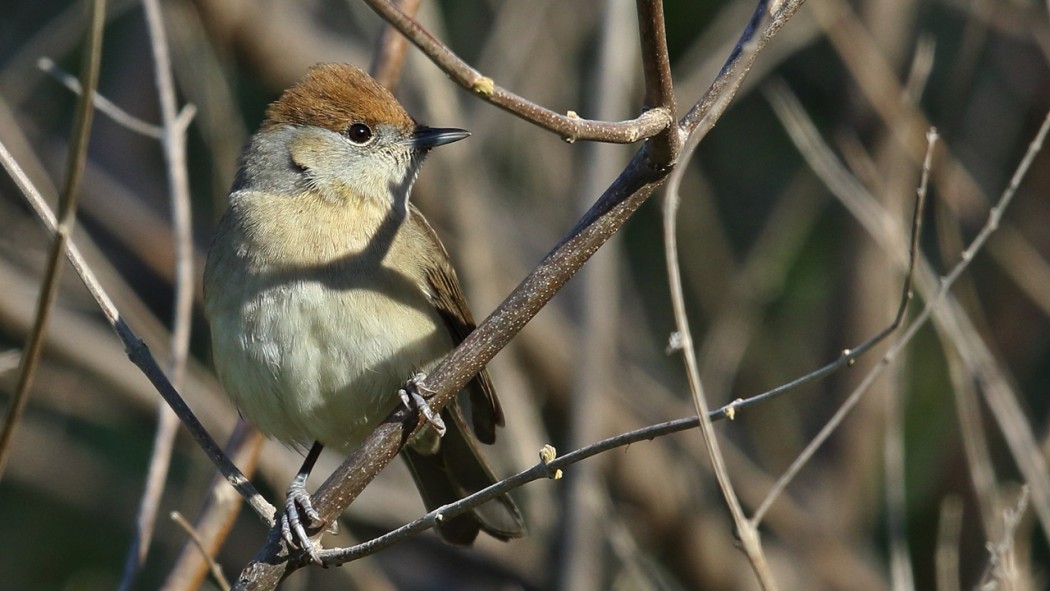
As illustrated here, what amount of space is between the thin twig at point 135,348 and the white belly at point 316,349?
0.61 meters

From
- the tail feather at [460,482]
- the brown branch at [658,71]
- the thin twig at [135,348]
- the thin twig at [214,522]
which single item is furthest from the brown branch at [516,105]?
the thin twig at [214,522]

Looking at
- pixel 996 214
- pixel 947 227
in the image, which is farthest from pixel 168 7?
pixel 996 214

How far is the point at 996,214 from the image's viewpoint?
302 cm

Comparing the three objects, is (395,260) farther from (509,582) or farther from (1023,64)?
(1023,64)

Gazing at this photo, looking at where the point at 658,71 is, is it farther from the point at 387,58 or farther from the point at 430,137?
the point at 387,58

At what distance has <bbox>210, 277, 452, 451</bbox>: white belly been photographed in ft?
10.8

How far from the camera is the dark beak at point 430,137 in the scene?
368 centimetres

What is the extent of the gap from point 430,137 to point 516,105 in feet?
5.71

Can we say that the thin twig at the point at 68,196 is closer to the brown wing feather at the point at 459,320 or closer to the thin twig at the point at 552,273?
the thin twig at the point at 552,273

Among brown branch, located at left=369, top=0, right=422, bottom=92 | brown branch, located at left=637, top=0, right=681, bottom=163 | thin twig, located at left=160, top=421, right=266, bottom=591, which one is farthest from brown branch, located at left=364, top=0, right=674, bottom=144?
brown branch, located at left=369, top=0, right=422, bottom=92

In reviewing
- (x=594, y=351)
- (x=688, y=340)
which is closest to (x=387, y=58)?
(x=594, y=351)

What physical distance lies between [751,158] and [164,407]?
3.66m

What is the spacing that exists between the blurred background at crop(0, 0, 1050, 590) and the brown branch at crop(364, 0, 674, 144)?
259 cm

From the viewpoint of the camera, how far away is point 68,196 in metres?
1.82
